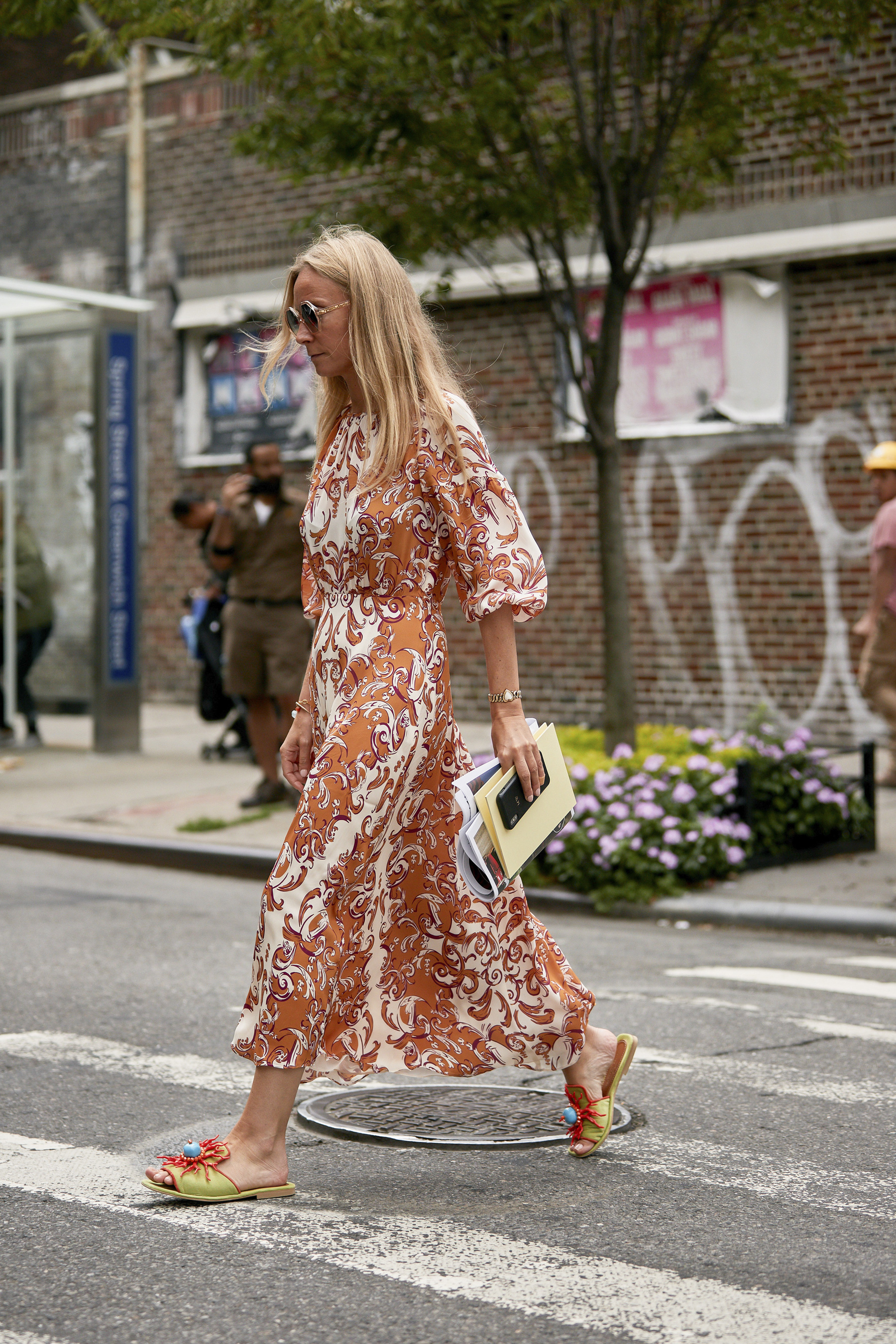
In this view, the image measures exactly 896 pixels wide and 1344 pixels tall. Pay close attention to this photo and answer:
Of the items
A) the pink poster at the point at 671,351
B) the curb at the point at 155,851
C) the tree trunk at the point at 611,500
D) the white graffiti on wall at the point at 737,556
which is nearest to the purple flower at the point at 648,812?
the tree trunk at the point at 611,500

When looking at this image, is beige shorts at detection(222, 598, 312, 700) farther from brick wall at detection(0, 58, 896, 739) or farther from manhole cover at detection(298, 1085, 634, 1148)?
manhole cover at detection(298, 1085, 634, 1148)

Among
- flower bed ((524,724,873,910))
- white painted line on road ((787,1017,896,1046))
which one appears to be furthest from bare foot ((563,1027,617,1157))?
flower bed ((524,724,873,910))

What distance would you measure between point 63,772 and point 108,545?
1.90 m

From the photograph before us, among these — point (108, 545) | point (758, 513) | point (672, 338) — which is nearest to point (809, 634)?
point (758, 513)

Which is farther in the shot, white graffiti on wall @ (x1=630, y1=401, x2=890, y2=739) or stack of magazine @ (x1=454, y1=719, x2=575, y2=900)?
white graffiti on wall @ (x1=630, y1=401, x2=890, y2=739)

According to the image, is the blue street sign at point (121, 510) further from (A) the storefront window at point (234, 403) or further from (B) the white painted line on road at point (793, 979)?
(B) the white painted line on road at point (793, 979)

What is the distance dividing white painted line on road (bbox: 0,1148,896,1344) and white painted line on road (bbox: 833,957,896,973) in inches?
137

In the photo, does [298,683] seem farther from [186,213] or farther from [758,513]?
[186,213]

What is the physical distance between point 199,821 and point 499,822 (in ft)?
21.1

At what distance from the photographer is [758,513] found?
1258 centimetres

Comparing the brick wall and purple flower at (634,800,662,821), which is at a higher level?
the brick wall

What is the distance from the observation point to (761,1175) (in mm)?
3793

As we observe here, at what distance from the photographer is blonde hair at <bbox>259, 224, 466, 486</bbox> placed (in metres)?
3.68

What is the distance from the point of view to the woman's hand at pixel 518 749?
362 cm
